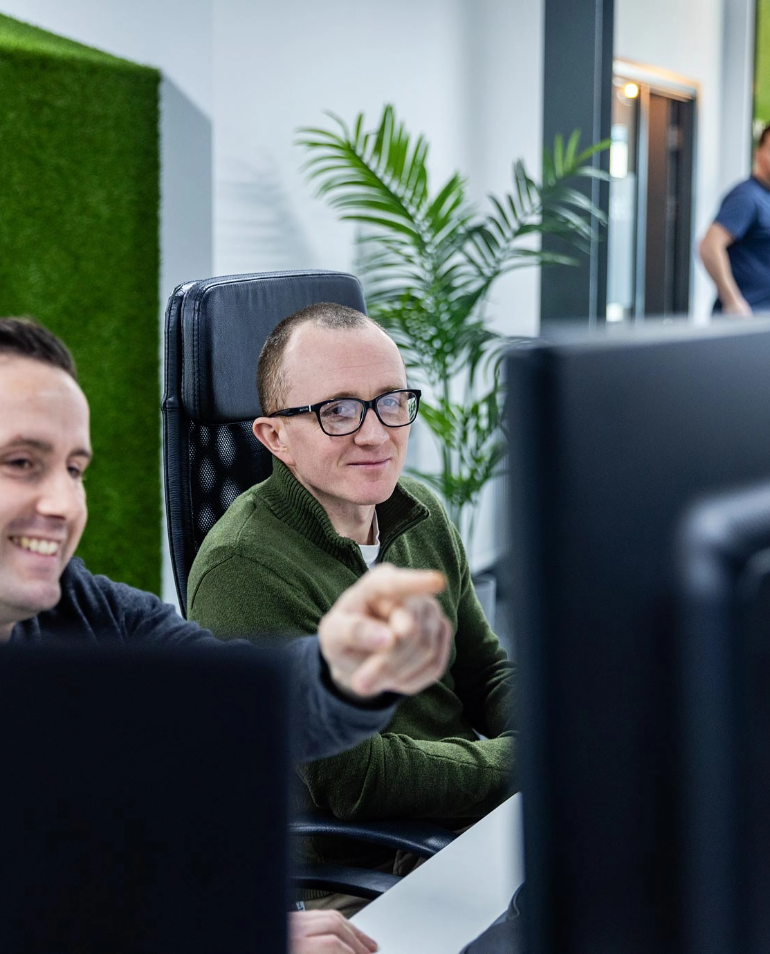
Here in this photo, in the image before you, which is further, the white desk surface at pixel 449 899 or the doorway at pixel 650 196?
the doorway at pixel 650 196

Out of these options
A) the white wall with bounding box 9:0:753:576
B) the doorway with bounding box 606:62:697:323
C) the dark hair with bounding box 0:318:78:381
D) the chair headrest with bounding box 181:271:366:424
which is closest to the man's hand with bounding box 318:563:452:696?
the dark hair with bounding box 0:318:78:381

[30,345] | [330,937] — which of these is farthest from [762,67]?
[330,937]

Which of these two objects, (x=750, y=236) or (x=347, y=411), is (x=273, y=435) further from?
(x=750, y=236)

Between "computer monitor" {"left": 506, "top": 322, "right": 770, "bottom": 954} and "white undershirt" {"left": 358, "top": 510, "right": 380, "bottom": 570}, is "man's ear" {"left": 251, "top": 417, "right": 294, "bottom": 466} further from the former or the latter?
"computer monitor" {"left": 506, "top": 322, "right": 770, "bottom": 954}

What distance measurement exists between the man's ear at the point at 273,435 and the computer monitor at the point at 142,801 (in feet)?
3.92

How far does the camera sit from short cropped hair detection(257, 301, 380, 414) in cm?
155

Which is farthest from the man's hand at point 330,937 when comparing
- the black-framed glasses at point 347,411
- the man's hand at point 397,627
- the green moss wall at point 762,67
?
the green moss wall at point 762,67

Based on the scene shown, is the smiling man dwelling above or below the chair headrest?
below

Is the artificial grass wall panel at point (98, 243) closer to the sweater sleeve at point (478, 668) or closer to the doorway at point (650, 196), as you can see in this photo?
the sweater sleeve at point (478, 668)

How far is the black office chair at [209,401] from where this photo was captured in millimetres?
1621

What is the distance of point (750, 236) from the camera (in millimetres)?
4812

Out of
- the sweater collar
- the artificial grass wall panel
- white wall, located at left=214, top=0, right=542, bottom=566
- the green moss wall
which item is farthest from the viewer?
the green moss wall

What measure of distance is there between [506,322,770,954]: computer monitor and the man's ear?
116 cm

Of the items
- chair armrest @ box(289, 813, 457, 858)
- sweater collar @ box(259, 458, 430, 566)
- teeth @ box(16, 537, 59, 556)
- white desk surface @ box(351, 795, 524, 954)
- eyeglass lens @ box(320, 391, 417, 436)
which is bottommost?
chair armrest @ box(289, 813, 457, 858)
